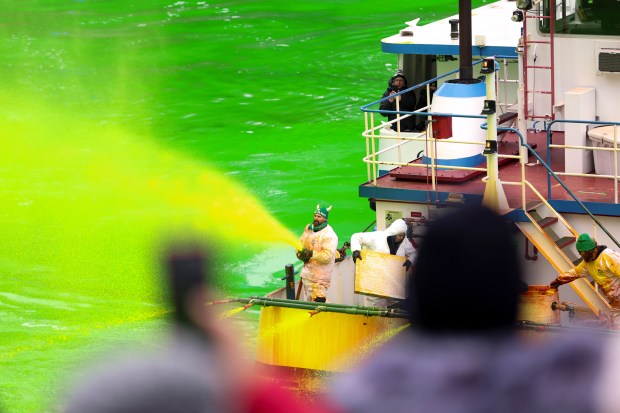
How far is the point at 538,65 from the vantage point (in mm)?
15289

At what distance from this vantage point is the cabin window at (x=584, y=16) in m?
14.6

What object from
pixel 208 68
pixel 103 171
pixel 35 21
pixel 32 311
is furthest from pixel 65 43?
pixel 32 311

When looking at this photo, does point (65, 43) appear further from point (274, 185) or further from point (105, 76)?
point (274, 185)

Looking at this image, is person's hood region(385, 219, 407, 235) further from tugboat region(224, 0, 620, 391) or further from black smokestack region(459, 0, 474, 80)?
black smokestack region(459, 0, 474, 80)

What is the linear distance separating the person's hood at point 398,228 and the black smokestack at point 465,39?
212cm

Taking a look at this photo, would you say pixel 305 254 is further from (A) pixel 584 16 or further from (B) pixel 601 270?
(A) pixel 584 16

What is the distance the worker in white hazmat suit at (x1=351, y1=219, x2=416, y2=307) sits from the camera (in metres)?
14.0

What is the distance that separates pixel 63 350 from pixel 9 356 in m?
0.71

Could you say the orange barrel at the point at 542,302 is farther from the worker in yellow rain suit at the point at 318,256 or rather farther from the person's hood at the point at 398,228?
the worker in yellow rain suit at the point at 318,256

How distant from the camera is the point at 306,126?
3066 centimetres

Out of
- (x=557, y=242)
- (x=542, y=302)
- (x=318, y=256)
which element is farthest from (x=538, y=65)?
(x=318, y=256)

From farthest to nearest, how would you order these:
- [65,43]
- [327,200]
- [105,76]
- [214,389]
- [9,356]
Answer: [65,43] → [105,76] → [327,200] → [9,356] → [214,389]

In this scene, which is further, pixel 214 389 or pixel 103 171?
pixel 103 171

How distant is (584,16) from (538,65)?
2.68 feet
